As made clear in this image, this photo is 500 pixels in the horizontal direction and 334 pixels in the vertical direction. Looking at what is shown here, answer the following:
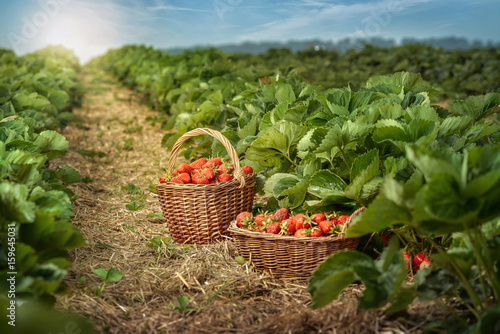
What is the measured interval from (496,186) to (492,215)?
106mm

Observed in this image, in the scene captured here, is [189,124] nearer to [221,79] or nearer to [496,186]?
[221,79]

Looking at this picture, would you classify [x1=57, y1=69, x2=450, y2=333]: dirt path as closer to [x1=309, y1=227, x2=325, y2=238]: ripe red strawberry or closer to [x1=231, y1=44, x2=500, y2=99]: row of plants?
[x1=309, y1=227, x2=325, y2=238]: ripe red strawberry

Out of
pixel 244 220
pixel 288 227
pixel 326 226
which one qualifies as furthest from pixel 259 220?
pixel 326 226

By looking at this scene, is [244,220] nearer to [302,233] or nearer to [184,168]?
[302,233]

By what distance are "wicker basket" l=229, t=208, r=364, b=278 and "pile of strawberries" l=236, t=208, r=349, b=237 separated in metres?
0.05

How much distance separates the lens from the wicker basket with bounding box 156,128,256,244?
3232 mm

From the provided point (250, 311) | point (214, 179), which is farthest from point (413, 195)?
point (214, 179)

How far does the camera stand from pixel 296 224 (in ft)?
9.04

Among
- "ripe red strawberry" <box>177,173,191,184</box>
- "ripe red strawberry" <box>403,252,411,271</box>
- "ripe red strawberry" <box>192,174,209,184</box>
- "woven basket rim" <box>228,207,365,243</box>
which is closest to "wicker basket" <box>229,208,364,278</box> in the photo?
"woven basket rim" <box>228,207,365,243</box>

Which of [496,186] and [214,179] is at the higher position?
[496,186]

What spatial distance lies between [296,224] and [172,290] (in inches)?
31.8

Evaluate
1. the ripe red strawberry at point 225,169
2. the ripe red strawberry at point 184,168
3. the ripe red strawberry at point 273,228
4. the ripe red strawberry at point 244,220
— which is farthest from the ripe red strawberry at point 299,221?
the ripe red strawberry at point 184,168

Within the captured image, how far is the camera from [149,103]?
10.4m

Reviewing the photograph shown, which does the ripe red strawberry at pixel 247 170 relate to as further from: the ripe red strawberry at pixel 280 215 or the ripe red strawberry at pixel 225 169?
the ripe red strawberry at pixel 280 215
